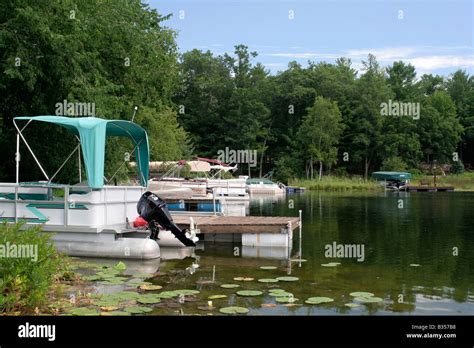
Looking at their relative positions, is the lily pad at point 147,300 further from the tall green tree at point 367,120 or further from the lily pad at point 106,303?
the tall green tree at point 367,120

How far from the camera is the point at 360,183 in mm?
65000

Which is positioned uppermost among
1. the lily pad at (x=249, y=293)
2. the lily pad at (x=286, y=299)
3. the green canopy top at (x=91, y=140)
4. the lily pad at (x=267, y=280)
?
the green canopy top at (x=91, y=140)

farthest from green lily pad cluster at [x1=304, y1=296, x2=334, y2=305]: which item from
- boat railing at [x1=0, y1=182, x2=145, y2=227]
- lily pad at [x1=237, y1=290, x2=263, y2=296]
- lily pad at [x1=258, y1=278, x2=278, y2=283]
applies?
boat railing at [x1=0, y1=182, x2=145, y2=227]

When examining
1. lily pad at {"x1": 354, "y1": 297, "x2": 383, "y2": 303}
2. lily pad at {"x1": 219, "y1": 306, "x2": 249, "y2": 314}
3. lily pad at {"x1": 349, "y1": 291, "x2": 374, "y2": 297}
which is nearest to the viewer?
lily pad at {"x1": 219, "y1": 306, "x2": 249, "y2": 314}

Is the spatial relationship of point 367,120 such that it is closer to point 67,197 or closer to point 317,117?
point 317,117

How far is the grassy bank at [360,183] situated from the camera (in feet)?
207

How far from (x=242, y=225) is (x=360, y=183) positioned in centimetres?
4985

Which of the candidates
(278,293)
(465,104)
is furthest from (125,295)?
(465,104)

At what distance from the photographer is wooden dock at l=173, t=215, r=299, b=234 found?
16781 mm

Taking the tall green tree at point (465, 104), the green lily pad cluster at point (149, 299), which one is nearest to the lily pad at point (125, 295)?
the green lily pad cluster at point (149, 299)

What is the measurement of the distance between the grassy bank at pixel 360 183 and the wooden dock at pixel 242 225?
4556cm

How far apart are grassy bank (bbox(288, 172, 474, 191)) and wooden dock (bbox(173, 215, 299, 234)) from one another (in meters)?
45.6

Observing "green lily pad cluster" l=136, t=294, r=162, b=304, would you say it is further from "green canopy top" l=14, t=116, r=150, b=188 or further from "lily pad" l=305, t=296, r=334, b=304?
"green canopy top" l=14, t=116, r=150, b=188
